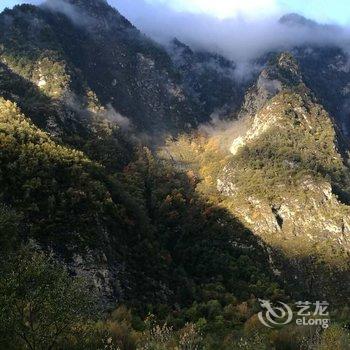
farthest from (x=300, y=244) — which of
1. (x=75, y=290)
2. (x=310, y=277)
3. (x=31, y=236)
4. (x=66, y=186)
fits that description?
(x=75, y=290)

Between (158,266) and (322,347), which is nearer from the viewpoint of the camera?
(322,347)

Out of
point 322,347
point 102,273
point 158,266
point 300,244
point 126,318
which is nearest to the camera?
point 322,347

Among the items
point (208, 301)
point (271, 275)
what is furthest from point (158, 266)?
point (271, 275)

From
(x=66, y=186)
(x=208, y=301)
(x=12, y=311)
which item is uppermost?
(x=12, y=311)

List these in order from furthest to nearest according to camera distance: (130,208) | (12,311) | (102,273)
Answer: (130,208)
(102,273)
(12,311)

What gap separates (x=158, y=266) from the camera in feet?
426

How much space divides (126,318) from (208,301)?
43.8 meters

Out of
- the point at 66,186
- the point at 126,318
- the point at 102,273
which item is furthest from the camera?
the point at 66,186

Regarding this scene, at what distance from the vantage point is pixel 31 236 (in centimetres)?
9862

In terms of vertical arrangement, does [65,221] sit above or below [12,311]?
below

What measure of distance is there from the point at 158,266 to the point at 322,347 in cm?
6639

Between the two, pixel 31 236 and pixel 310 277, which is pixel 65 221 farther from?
pixel 310 277

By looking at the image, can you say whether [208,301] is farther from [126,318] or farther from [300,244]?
[300,244]

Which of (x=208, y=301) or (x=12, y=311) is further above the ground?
(x=12, y=311)
